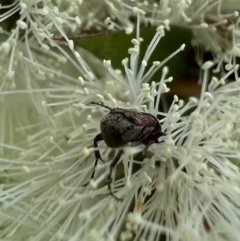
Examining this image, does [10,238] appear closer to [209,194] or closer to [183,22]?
[209,194]

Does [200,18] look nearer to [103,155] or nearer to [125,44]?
[125,44]

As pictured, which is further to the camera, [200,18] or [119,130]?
[200,18]

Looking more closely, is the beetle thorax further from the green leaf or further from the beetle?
the green leaf

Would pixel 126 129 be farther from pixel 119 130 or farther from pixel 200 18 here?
pixel 200 18

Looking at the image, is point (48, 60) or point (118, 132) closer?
point (118, 132)

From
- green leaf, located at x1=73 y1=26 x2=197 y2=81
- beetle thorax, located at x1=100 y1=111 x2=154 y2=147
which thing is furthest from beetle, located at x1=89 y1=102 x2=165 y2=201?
green leaf, located at x1=73 y1=26 x2=197 y2=81

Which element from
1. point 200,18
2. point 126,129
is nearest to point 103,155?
point 126,129

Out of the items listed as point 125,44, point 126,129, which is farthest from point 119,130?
point 125,44

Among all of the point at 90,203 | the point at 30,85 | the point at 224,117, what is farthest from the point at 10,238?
the point at 224,117
